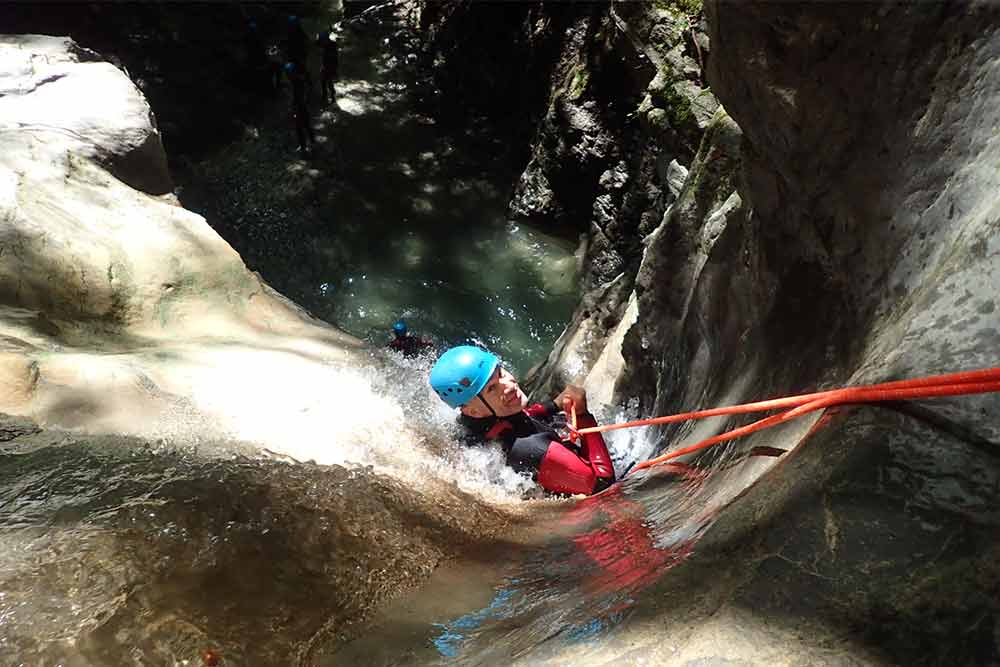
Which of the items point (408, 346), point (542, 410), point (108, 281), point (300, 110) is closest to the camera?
point (542, 410)

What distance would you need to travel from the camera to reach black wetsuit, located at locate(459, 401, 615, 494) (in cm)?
388

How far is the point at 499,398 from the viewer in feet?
13.2

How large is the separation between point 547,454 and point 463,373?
2.17 feet

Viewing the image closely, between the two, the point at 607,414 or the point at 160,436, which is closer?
the point at 160,436

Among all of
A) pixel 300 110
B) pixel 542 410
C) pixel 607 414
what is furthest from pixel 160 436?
pixel 300 110

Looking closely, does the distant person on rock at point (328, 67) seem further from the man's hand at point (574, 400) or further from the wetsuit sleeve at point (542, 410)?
the man's hand at point (574, 400)

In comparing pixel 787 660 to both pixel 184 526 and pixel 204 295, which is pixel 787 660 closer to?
pixel 184 526

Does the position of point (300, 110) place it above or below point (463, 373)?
above

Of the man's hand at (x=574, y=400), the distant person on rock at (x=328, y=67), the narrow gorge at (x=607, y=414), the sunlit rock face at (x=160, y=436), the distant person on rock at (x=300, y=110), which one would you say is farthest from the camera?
the distant person on rock at (x=328, y=67)

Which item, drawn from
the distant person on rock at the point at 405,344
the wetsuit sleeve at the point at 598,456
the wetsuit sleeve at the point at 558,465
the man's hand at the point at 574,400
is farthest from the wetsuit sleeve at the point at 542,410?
the distant person on rock at the point at 405,344

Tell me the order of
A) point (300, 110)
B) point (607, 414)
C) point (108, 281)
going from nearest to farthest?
point (108, 281), point (607, 414), point (300, 110)

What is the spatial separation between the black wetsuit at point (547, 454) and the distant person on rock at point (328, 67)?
446 inches

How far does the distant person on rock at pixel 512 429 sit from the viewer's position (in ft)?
12.8

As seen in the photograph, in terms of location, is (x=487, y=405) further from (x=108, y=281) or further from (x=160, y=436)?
(x=108, y=281)
